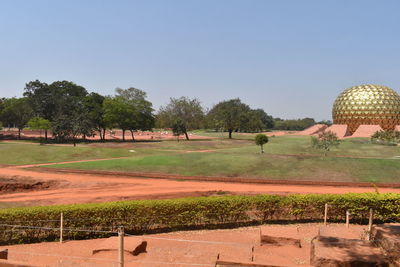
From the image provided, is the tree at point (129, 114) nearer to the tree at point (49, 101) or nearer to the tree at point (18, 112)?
the tree at point (49, 101)

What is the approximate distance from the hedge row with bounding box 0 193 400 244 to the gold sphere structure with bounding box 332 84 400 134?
59.8 metres

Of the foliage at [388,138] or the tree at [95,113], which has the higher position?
the tree at [95,113]

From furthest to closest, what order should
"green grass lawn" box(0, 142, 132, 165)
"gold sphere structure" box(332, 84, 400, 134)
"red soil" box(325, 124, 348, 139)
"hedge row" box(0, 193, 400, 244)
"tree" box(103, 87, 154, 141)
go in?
"gold sphere structure" box(332, 84, 400, 134), "red soil" box(325, 124, 348, 139), "tree" box(103, 87, 154, 141), "green grass lawn" box(0, 142, 132, 165), "hedge row" box(0, 193, 400, 244)

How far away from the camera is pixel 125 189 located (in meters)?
23.5

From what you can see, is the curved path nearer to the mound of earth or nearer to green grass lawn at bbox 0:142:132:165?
the mound of earth

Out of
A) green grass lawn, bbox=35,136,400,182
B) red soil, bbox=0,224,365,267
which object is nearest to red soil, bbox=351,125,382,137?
green grass lawn, bbox=35,136,400,182

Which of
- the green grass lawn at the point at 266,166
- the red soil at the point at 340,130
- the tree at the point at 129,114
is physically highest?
the tree at the point at 129,114

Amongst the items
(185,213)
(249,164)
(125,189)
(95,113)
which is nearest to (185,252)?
(185,213)

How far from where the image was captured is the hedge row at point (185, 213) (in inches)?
548

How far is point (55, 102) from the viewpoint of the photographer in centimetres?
6988

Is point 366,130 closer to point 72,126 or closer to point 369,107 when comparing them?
point 369,107

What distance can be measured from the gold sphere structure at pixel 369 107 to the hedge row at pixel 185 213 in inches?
2355

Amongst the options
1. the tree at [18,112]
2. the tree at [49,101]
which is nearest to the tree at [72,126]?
the tree at [49,101]

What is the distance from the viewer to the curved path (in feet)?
68.3
